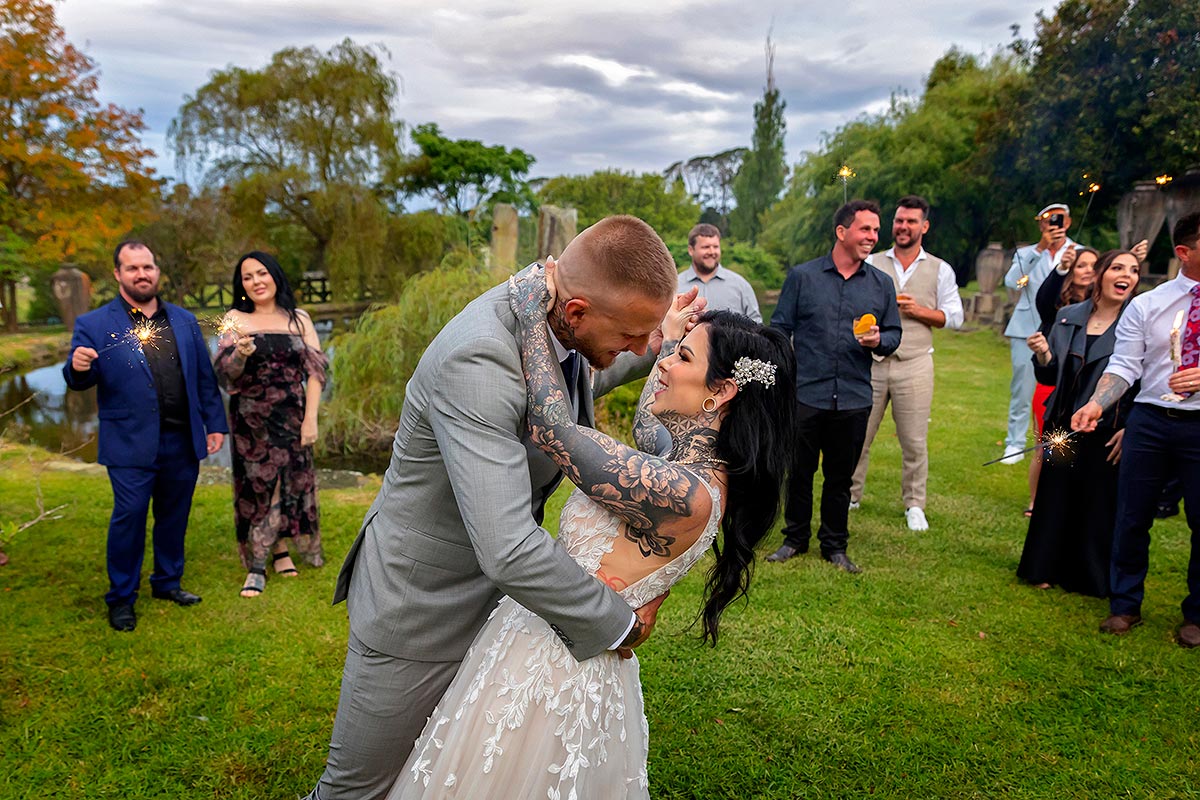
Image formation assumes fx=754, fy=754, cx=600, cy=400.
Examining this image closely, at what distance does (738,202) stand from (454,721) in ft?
97.4

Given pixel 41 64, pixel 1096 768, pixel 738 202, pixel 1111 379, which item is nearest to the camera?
pixel 1096 768

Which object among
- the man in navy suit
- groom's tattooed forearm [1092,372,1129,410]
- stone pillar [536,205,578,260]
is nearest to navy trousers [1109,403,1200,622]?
groom's tattooed forearm [1092,372,1129,410]

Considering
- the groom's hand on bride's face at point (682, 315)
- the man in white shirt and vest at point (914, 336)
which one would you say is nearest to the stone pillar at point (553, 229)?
the man in white shirt and vest at point (914, 336)

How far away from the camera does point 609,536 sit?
200 centimetres

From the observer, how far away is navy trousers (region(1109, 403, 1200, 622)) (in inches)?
168

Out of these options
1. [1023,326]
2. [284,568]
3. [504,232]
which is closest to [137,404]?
[284,568]

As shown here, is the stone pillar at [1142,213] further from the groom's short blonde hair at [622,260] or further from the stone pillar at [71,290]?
the stone pillar at [71,290]

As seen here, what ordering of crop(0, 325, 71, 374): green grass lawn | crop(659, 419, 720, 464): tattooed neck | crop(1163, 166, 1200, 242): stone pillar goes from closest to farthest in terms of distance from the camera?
crop(659, 419, 720, 464): tattooed neck, crop(1163, 166, 1200, 242): stone pillar, crop(0, 325, 71, 374): green grass lawn

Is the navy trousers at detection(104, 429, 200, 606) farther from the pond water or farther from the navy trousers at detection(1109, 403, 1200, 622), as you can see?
the navy trousers at detection(1109, 403, 1200, 622)

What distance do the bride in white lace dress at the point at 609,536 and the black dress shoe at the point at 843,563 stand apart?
3.47m

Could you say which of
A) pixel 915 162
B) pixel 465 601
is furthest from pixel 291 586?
pixel 915 162

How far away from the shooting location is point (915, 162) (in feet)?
62.5

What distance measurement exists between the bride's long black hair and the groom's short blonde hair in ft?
1.56

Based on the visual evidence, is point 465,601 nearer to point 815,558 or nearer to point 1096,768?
point 1096,768
